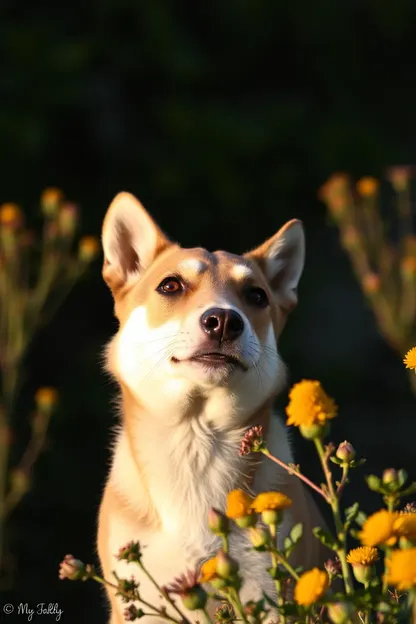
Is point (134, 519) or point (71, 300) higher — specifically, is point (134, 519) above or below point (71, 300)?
below

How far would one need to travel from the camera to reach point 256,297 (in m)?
2.89

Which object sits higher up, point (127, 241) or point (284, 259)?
point (127, 241)

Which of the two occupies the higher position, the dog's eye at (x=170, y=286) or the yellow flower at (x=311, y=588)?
the dog's eye at (x=170, y=286)

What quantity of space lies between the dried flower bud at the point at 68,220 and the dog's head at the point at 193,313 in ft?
1.79

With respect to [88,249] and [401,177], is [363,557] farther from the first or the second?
[401,177]

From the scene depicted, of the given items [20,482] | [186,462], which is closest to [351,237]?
[186,462]

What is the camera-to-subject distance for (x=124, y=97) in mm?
7191

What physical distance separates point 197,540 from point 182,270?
81 cm

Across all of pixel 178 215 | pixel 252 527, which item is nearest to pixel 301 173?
pixel 178 215

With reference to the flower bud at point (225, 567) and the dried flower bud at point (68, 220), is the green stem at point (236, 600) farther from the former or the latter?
the dried flower bud at point (68, 220)

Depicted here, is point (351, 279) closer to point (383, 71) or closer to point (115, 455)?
point (383, 71)

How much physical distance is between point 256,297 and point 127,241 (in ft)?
1.76

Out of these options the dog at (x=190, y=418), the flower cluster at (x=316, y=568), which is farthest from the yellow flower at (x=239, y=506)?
the dog at (x=190, y=418)

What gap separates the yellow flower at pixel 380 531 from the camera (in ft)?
4.85
